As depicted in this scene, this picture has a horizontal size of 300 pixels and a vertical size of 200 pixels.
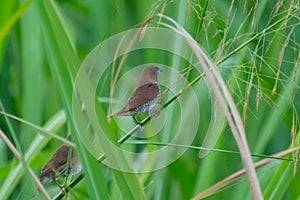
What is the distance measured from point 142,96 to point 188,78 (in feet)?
0.52

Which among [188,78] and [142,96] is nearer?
[142,96]

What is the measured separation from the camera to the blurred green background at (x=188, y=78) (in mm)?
842

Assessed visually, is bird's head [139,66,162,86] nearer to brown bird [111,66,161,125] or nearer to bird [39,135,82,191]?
brown bird [111,66,161,125]

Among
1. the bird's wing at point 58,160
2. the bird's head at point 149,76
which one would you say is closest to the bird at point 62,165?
the bird's wing at point 58,160

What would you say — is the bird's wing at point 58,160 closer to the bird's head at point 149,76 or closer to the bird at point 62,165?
the bird at point 62,165

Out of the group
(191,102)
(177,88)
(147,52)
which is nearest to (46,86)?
(147,52)

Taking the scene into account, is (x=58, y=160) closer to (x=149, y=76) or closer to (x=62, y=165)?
(x=62, y=165)

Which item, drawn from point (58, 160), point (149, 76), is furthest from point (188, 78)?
point (58, 160)

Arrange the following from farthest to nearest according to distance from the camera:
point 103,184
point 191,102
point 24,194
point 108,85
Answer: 1. point 108,85
2. point 191,102
3. point 24,194
4. point 103,184

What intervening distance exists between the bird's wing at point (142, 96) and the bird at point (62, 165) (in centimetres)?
9

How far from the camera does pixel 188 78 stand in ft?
3.31

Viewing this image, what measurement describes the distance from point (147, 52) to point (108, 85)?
9.7 inches

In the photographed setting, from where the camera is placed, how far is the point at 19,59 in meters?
1.74

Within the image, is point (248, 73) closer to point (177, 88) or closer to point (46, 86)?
point (177, 88)
